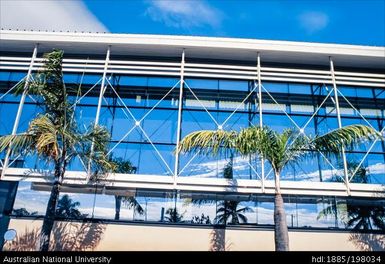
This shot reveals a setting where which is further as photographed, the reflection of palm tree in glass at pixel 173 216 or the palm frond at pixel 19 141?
the reflection of palm tree in glass at pixel 173 216

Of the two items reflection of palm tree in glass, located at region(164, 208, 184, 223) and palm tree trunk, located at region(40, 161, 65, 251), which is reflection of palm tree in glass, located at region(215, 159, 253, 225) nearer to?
reflection of palm tree in glass, located at region(164, 208, 184, 223)

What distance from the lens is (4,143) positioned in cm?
1068

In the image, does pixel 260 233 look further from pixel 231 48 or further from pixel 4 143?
pixel 4 143

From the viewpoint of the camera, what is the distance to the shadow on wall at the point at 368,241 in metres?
12.6

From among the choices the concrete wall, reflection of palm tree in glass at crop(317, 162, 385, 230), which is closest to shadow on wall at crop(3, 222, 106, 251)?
the concrete wall

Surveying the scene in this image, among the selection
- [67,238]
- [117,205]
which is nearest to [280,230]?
[117,205]

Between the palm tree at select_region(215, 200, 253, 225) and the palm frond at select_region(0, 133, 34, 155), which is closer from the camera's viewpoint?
the palm frond at select_region(0, 133, 34, 155)

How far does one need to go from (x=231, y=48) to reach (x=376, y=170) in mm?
8071

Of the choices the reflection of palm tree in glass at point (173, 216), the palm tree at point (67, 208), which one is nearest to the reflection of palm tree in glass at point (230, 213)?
the reflection of palm tree in glass at point (173, 216)

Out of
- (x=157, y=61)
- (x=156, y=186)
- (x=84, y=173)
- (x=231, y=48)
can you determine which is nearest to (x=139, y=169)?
(x=156, y=186)

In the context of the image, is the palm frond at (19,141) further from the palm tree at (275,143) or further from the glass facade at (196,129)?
the palm tree at (275,143)

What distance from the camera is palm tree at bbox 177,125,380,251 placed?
10.5m

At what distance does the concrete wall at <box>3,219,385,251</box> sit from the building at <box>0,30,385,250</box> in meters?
0.04
